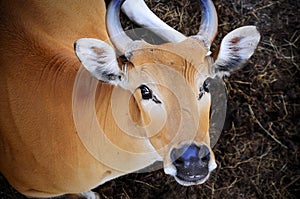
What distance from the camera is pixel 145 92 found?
3.07m

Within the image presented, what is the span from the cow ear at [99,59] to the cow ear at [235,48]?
54 centimetres

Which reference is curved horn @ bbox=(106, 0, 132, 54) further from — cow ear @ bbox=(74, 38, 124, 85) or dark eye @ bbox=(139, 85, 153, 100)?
dark eye @ bbox=(139, 85, 153, 100)

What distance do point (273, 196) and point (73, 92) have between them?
192 centimetres

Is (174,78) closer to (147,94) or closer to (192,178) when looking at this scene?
(147,94)

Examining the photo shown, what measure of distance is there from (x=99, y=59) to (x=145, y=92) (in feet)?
0.96

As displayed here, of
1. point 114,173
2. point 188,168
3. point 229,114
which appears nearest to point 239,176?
point 229,114

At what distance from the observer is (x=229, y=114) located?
465cm

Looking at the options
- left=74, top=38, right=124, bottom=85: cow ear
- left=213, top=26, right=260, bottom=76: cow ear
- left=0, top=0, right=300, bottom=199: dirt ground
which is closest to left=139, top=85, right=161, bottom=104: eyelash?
left=74, top=38, right=124, bottom=85: cow ear

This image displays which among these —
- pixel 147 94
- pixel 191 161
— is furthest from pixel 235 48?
pixel 191 161

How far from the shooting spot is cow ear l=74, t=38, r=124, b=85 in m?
3.00

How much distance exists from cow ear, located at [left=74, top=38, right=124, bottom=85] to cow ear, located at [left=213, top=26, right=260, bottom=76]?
0.54 m

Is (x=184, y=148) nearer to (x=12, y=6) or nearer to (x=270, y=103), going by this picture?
(x=12, y=6)

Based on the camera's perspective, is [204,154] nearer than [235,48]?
Yes

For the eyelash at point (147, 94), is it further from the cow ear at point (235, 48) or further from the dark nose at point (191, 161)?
the cow ear at point (235, 48)
